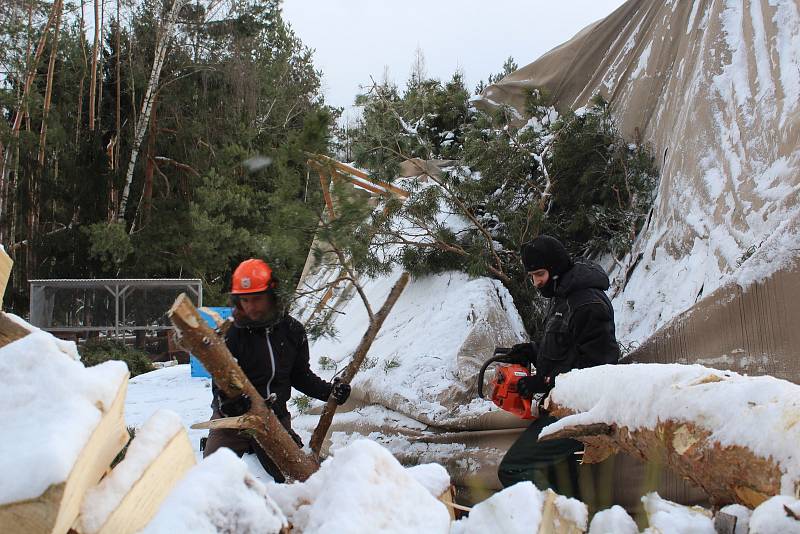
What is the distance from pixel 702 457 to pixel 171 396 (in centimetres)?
713

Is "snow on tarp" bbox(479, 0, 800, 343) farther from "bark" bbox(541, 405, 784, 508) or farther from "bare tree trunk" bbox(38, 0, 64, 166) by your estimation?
"bare tree trunk" bbox(38, 0, 64, 166)

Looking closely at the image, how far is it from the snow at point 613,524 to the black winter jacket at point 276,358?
217 cm

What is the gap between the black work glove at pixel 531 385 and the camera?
327 cm

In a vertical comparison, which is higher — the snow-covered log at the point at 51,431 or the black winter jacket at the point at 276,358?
the snow-covered log at the point at 51,431

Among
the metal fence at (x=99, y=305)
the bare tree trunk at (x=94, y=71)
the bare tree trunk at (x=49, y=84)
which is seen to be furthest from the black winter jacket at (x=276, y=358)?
the bare tree trunk at (x=94, y=71)

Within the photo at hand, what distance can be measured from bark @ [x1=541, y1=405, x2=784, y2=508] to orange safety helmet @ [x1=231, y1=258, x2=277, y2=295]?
1.55m

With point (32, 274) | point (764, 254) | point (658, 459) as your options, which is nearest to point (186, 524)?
point (658, 459)

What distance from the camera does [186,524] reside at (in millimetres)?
1006

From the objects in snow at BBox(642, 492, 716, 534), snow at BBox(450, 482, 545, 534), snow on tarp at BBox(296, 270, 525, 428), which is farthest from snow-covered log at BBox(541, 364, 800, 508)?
snow on tarp at BBox(296, 270, 525, 428)

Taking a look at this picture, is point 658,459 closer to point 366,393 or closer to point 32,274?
point 366,393

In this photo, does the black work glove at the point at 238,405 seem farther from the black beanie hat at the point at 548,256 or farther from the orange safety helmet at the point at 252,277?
the black beanie hat at the point at 548,256

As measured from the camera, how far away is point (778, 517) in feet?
3.49

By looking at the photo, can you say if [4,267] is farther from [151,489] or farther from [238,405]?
[151,489]

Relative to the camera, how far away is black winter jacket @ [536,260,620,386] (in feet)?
10.4
